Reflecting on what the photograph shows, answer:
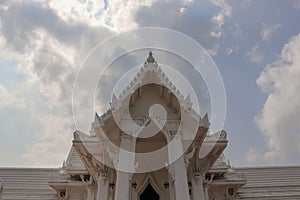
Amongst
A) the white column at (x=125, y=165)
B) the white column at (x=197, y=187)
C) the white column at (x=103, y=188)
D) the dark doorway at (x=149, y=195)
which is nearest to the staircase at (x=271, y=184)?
the white column at (x=197, y=187)

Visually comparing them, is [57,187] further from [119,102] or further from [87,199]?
[119,102]

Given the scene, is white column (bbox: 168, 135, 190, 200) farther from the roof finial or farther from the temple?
the roof finial

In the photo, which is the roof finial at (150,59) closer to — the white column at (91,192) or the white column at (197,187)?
the white column at (197,187)

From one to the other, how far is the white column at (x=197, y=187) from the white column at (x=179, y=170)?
6.32ft

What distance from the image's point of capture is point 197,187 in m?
11.9

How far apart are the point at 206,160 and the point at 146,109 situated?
3.68 meters

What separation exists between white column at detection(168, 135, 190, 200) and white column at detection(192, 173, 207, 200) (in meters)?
1.93

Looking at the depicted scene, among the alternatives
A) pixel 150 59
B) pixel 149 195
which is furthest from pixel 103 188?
pixel 150 59

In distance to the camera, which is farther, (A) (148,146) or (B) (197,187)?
(A) (148,146)

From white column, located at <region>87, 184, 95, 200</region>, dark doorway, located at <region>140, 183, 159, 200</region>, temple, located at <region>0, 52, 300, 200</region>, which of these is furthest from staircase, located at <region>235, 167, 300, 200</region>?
white column, located at <region>87, 184, 95, 200</region>

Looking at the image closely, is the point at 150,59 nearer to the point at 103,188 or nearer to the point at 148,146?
the point at 148,146

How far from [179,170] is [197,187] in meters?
2.13

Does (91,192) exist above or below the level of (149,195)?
above

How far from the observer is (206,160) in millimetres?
13219
